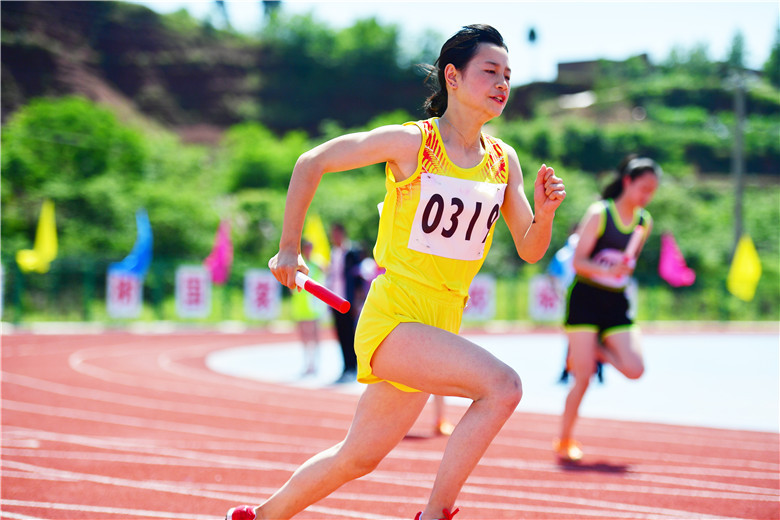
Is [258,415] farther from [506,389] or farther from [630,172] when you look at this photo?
[506,389]

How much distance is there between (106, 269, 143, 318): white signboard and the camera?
24984 millimetres

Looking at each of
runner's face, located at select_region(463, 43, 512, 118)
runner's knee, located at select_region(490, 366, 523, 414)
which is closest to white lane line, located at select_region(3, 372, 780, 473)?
runner's knee, located at select_region(490, 366, 523, 414)

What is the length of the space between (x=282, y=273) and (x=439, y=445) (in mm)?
4227

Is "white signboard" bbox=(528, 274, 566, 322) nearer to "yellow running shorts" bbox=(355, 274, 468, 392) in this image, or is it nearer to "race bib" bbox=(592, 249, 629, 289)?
"race bib" bbox=(592, 249, 629, 289)

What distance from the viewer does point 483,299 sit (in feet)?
87.9

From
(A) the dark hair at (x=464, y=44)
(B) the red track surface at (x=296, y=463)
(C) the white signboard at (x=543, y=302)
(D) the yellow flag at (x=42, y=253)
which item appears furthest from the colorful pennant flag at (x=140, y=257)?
(A) the dark hair at (x=464, y=44)

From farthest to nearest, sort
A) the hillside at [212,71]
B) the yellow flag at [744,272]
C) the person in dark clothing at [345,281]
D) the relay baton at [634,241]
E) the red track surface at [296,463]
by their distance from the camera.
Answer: the hillside at [212,71], the yellow flag at [744,272], the person in dark clothing at [345,281], the relay baton at [634,241], the red track surface at [296,463]

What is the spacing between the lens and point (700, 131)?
62375 mm

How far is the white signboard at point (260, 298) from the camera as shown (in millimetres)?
25750

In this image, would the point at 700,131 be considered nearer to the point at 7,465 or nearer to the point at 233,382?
the point at 233,382

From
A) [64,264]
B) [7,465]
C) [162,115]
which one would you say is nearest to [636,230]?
[7,465]

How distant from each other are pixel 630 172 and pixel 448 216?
3346 mm

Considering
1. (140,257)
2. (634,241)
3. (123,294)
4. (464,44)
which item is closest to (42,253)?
(123,294)

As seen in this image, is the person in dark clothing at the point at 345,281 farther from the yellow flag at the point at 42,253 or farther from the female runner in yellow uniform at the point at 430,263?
the yellow flag at the point at 42,253
